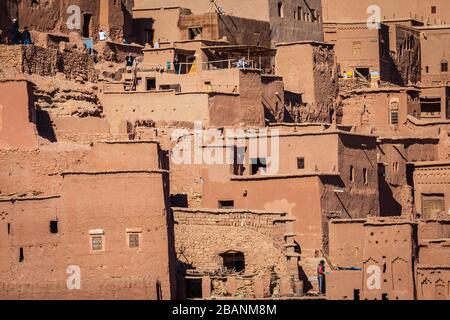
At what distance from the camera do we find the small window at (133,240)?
181 feet

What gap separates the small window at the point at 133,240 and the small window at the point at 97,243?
74cm

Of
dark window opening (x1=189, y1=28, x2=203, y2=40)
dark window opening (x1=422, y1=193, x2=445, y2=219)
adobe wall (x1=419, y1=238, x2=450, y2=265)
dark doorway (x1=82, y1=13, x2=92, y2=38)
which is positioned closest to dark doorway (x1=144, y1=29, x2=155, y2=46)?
dark window opening (x1=189, y1=28, x2=203, y2=40)

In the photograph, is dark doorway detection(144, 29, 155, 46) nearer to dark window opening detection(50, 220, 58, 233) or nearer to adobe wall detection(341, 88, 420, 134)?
adobe wall detection(341, 88, 420, 134)

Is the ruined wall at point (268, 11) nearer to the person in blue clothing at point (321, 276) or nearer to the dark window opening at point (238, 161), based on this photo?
the dark window opening at point (238, 161)

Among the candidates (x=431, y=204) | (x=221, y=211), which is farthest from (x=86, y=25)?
(x=431, y=204)

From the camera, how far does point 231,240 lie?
5934 cm

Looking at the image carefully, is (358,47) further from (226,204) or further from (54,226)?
(54,226)

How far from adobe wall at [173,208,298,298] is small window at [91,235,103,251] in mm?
4072

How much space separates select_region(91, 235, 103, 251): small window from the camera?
55250mm

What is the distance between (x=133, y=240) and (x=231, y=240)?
484 centimetres

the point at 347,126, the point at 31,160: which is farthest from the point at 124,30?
the point at 31,160

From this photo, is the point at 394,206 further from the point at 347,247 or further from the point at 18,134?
the point at 18,134

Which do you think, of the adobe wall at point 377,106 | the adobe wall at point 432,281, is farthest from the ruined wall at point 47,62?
the adobe wall at point 432,281

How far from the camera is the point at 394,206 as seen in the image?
2623 inches
